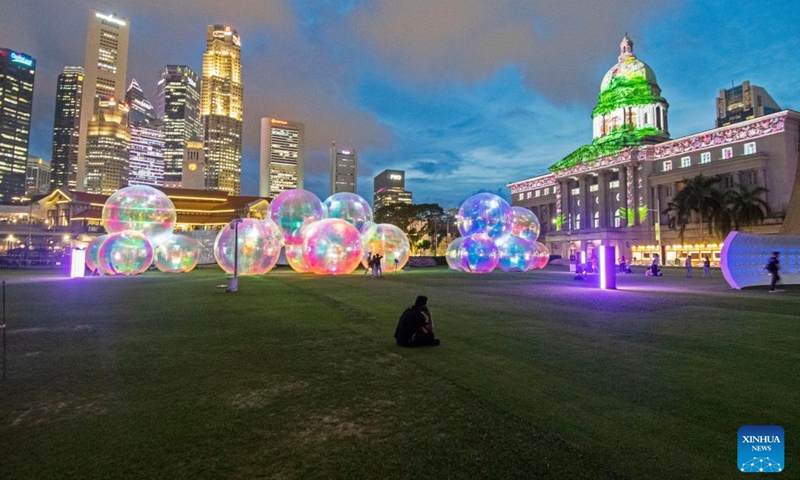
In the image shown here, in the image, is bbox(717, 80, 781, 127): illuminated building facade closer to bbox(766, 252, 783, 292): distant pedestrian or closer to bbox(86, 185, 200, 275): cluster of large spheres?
bbox(766, 252, 783, 292): distant pedestrian

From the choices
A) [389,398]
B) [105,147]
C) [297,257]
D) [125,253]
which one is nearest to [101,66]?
[105,147]

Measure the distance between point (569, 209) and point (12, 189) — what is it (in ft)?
752

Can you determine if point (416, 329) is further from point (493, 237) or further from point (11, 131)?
point (11, 131)

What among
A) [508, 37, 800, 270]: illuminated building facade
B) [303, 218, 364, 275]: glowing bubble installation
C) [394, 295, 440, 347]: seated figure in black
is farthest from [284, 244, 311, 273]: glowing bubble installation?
[508, 37, 800, 270]: illuminated building facade

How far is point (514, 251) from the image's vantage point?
1195 inches

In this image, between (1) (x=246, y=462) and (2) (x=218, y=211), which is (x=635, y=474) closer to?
(1) (x=246, y=462)

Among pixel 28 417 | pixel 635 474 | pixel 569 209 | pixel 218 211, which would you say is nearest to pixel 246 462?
pixel 28 417

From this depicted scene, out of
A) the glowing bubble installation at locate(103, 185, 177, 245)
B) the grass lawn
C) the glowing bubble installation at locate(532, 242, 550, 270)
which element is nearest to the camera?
the grass lawn

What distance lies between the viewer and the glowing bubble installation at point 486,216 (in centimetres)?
2855

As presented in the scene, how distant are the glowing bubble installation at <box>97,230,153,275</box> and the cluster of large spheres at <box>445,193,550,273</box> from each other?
814 inches

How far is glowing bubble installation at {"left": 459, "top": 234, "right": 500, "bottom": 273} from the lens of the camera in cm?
2845

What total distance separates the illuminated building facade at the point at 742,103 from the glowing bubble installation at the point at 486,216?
15891 cm

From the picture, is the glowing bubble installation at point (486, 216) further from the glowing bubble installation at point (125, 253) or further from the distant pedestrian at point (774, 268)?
the glowing bubble installation at point (125, 253)

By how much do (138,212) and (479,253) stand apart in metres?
21.7
